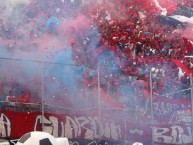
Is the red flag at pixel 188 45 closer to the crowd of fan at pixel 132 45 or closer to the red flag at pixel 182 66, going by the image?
the crowd of fan at pixel 132 45

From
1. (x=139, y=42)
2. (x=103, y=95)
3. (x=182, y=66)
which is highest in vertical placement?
(x=139, y=42)

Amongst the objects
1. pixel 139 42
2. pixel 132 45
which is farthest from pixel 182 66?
pixel 132 45

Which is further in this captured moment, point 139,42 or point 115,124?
point 139,42

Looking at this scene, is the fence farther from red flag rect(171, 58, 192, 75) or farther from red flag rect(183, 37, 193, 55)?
red flag rect(183, 37, 193, 55)

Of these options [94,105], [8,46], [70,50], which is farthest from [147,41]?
[94,105]

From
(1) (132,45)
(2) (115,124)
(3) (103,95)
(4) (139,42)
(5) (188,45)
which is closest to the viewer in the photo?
(3) (103,95)

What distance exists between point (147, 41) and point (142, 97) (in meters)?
5.81

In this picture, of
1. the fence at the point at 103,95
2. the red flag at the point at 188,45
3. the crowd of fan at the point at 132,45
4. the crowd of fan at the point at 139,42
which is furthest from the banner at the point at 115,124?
the red flag at the point at 188,45

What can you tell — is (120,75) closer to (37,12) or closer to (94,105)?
(94,105)

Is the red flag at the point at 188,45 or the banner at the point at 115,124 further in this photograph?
the red flag at the point at 188,45

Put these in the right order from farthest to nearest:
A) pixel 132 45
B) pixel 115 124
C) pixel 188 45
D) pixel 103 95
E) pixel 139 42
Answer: pixel 188 45 → pixel 139 42 → pixel 132 45 → pixel 115 124 → pixel 103 95

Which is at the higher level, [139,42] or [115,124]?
[139,42]

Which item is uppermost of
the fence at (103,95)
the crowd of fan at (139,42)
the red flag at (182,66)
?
the crowd of fan at (139,42)

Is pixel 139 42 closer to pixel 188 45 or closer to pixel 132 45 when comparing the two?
pixel 132 45
